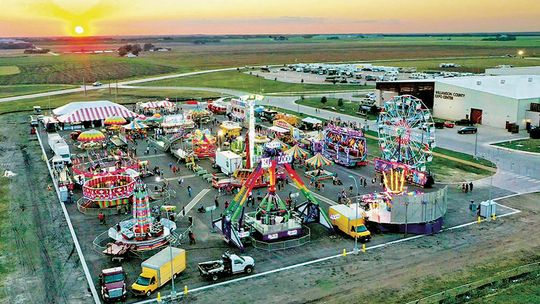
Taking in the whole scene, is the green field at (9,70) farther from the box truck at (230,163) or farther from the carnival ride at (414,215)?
A: the carnival ride at (414,215)

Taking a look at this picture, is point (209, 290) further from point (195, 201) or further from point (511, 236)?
point (511, 236)

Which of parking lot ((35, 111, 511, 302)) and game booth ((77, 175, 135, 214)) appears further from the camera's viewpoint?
game booth ((77, 175, 135, 214))

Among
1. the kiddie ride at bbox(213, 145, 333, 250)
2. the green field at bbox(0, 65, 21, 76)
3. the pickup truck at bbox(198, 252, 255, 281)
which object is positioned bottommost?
the pickup truck at bbox(198, 252, 255, 281)

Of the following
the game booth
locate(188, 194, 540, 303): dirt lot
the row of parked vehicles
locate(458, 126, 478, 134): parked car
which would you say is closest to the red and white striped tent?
the game booth

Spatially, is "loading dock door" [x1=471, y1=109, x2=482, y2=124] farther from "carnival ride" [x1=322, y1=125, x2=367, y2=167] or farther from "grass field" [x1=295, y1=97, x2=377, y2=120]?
"carnival ride" [x1=322, y1=125, x2=367, y2=167]

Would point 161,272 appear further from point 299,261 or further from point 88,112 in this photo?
point 88,112

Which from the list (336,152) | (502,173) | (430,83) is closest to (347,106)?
(430,83)

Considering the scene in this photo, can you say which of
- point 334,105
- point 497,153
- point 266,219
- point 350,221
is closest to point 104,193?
point 266,219

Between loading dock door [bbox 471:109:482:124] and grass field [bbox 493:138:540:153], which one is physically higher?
loading dock door [bbox 471:109:482:124]
